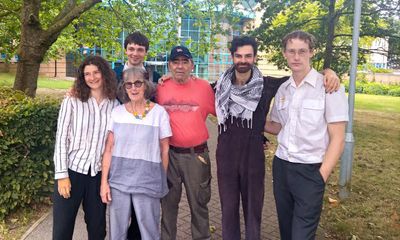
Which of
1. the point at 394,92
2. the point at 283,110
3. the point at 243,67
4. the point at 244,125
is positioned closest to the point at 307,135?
the point at 283,110

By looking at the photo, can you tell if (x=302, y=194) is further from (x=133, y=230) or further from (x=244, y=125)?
(x=133, y=230)

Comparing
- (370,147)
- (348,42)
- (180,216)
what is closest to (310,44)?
(180,216)

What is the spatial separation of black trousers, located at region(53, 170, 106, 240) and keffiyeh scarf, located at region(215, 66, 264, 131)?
4.20 ft

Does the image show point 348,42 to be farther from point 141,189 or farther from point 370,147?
point 141,189

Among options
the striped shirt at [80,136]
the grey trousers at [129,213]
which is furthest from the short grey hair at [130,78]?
the grey trousers at [129,213]

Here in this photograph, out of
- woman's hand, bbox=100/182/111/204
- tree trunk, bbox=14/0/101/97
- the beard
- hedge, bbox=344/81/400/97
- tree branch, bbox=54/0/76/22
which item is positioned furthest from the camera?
hedge, bbox=344/81/400/97

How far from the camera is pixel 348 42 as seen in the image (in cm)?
1298

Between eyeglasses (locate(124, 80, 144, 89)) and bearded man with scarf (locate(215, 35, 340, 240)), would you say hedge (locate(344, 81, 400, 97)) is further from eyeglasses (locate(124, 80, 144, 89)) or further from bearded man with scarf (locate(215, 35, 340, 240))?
eyeglasses (locate(124, 80, 144, 89))

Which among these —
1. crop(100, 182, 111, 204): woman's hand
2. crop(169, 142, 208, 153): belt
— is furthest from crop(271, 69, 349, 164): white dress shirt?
crop(100, 182, 111, 204): woman's hand

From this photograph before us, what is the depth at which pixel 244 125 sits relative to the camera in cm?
349

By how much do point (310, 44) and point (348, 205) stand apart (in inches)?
144

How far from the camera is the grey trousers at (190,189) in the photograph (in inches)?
147

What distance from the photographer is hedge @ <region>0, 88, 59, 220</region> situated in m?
4.65

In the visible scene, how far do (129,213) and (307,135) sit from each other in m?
1.68
